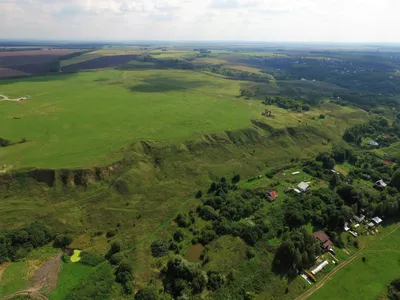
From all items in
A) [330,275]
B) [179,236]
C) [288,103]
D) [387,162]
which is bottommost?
[330,275]

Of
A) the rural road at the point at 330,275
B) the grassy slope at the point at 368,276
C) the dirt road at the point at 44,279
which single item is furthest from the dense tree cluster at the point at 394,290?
the dirt road at the point at 44,279

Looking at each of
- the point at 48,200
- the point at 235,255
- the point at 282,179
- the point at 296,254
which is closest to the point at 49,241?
the point at 48,200

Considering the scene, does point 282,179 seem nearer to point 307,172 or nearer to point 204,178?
point 307,172

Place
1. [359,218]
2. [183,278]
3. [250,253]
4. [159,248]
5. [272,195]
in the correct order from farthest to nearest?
[272,195] → [359,218] → [159,248] → [250,253] → [183,278]

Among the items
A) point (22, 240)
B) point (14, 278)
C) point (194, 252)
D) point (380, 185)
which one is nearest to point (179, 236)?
point (194, 252)

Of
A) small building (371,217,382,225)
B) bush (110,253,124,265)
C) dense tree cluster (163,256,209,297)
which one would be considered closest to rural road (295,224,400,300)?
small building (371,217,382,225)

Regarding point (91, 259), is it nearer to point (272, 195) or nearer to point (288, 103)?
point (272, 195)

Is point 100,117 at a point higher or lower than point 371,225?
higher
